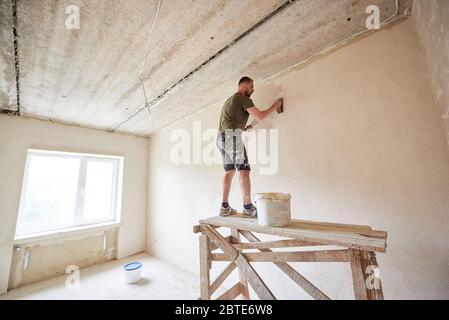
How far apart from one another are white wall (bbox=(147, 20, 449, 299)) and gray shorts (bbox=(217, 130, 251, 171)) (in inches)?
23.5

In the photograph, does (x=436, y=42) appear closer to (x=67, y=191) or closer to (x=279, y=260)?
(x=279, y=260)

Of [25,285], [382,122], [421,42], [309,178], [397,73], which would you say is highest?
[421,42]

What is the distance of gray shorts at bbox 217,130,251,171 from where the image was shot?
5.24ft

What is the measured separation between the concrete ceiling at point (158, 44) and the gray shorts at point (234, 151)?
77 cm

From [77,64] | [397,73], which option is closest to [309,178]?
[397,73]

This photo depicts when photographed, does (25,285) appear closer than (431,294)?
No

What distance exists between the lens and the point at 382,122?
1.46 meters

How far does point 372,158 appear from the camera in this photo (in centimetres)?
148

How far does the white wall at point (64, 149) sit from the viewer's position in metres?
2.68

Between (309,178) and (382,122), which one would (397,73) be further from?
(309,178)

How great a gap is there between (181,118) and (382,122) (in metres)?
2.78

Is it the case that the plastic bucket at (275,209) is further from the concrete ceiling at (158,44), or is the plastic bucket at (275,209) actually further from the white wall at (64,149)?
the white wall at (64,149)

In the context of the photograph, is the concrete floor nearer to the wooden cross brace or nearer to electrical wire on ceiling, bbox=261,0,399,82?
the wooden cross brace

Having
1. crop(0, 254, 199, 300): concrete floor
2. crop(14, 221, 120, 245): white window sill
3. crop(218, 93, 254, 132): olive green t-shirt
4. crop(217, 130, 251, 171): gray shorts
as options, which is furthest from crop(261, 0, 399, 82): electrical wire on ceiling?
crop(14, 221, 120, 245): white window sill
